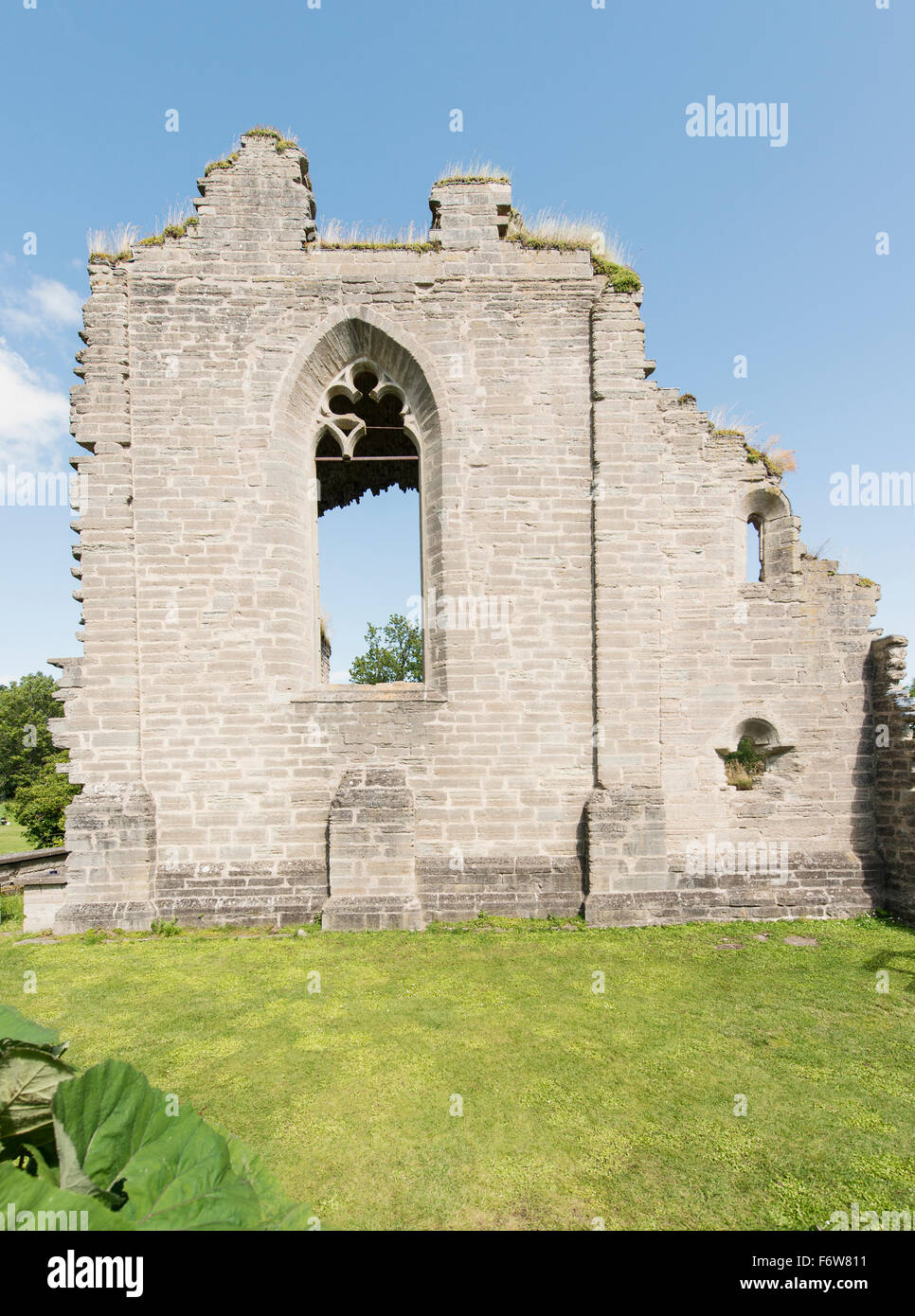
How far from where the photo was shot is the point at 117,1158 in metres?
0.93

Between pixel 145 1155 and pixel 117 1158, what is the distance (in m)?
0.04

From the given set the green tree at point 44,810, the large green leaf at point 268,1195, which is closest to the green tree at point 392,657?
the green tree at point 44,810

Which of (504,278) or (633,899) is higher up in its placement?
(504,278)

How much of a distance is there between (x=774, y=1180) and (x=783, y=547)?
22.8ft

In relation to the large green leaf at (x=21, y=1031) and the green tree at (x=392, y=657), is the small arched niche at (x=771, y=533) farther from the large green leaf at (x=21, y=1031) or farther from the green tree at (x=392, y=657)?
the green tree at (x=392, y=657)

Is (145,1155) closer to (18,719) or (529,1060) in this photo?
(529,1060)

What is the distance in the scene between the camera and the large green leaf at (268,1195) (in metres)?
0.87

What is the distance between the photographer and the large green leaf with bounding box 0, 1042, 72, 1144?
3.20 ft

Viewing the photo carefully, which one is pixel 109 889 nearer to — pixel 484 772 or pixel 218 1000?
pixel 218 1000

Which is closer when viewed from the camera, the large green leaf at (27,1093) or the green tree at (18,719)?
the large green leaf at (27,1093)

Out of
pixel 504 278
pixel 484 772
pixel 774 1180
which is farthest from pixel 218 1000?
pixel 504 278

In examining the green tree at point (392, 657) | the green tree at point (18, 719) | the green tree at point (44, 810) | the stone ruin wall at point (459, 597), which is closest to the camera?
the stone ruin wall at point (459, 597)

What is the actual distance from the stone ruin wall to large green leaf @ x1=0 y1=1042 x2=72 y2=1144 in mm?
6473
